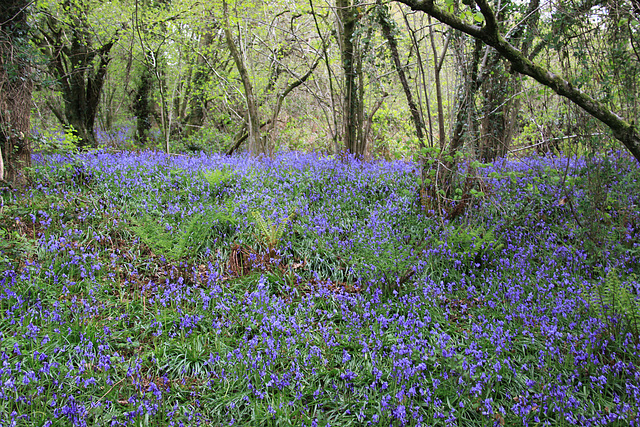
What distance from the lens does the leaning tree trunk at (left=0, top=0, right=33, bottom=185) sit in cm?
484

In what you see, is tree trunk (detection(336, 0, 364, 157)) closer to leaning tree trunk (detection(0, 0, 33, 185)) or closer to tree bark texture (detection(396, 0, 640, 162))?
tree bark texture (detection(396, 0, 640, 162))

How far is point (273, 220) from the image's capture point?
4570mm

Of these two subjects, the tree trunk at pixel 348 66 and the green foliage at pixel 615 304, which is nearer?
the green foliage at pixel 615 304

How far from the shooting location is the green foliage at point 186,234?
12.9 feet

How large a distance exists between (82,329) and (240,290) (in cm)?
135

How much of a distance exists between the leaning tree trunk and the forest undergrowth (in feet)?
1.05

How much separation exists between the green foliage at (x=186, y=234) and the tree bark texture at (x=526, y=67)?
2.98m

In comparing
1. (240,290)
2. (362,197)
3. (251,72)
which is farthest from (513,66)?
(251,72)

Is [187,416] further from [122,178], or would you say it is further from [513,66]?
[122,178]

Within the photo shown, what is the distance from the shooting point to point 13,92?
497 cm

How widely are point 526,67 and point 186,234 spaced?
3521 mm

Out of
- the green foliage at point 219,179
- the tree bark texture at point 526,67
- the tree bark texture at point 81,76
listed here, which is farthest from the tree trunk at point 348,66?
the tree bark texture at point 81,76

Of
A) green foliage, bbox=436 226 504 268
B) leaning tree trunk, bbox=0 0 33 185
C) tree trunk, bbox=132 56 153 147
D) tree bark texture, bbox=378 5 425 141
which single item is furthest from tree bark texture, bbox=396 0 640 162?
tree trunk, bbox=132 56 153 147

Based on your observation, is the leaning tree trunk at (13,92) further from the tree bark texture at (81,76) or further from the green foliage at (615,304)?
the green foliage at (615,304)
